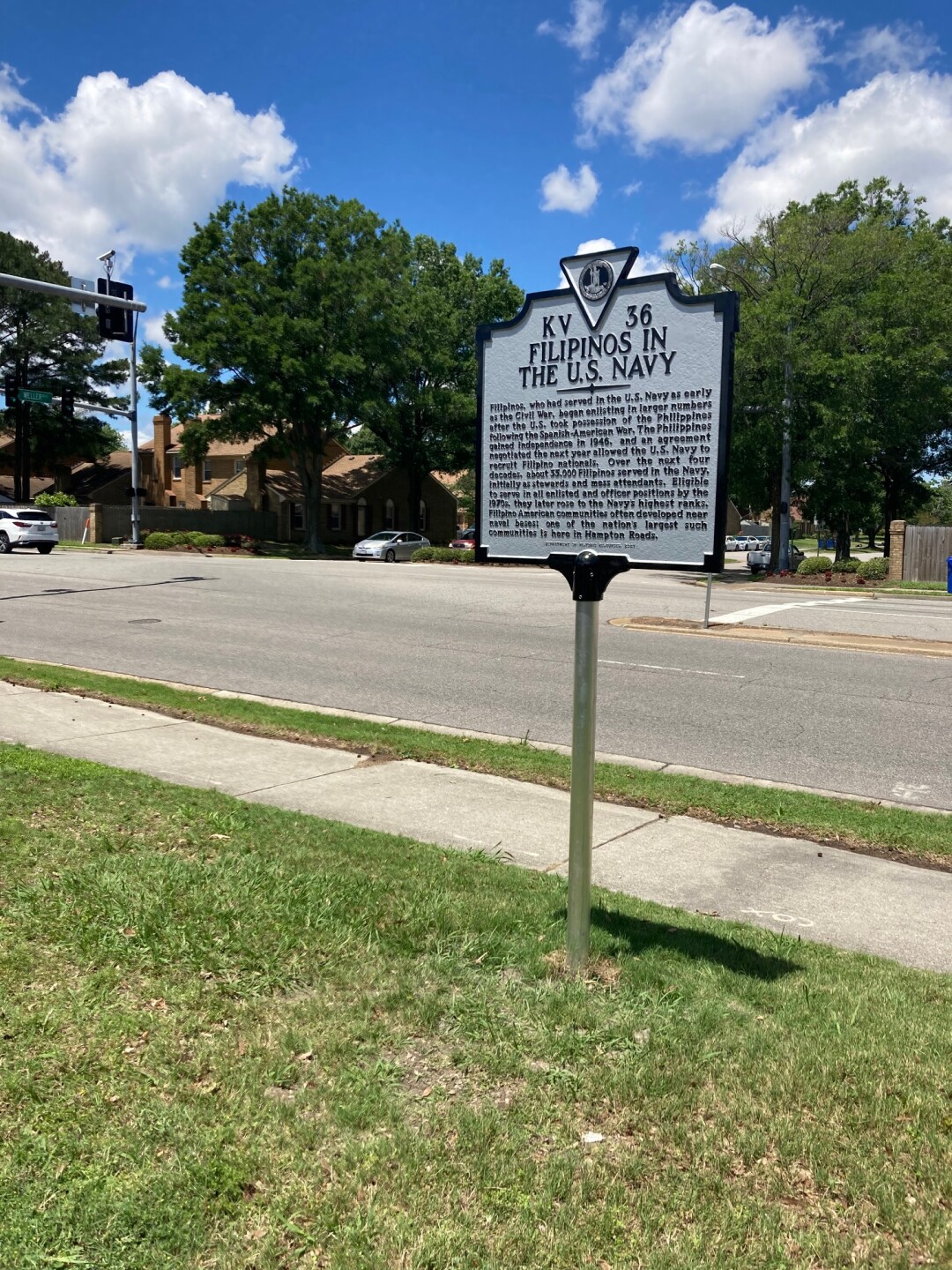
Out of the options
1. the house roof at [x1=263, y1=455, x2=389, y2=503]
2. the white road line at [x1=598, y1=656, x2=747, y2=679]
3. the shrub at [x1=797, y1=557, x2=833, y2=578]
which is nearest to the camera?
the white road line at [x1=598, y1=656, x2=747, y2=679]

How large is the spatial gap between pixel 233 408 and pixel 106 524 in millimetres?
8879

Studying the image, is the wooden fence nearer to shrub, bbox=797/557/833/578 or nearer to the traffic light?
shrub, bbox=797/557/833/578

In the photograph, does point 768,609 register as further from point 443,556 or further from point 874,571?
point 443,556

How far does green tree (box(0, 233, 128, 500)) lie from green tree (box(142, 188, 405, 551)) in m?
18.4

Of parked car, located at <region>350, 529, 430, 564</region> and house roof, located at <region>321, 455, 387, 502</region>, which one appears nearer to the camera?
parked car, located at <region>350, 529, 430, 564</region>

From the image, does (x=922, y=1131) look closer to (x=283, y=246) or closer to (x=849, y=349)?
(x=849, y=349)

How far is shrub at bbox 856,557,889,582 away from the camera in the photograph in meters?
31.5

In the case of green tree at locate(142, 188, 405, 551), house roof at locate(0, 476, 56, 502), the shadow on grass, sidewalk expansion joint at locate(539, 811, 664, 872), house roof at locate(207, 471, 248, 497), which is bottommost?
sidewalk expansion joint at locate(539, 811, 664, 872)

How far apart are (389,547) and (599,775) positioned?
3306 centimetres

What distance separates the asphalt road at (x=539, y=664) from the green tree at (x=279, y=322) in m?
22.8

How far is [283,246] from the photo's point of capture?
45.7 m

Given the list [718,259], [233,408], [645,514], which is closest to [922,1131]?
[645,514]

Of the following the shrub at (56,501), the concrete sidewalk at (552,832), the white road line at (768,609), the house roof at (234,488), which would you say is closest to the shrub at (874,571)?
the white road line at (768,609)

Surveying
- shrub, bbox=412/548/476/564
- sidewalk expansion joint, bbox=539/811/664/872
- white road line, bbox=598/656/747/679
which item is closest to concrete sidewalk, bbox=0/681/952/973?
sidewalk expansion joint, bbox=539/811/664/872
